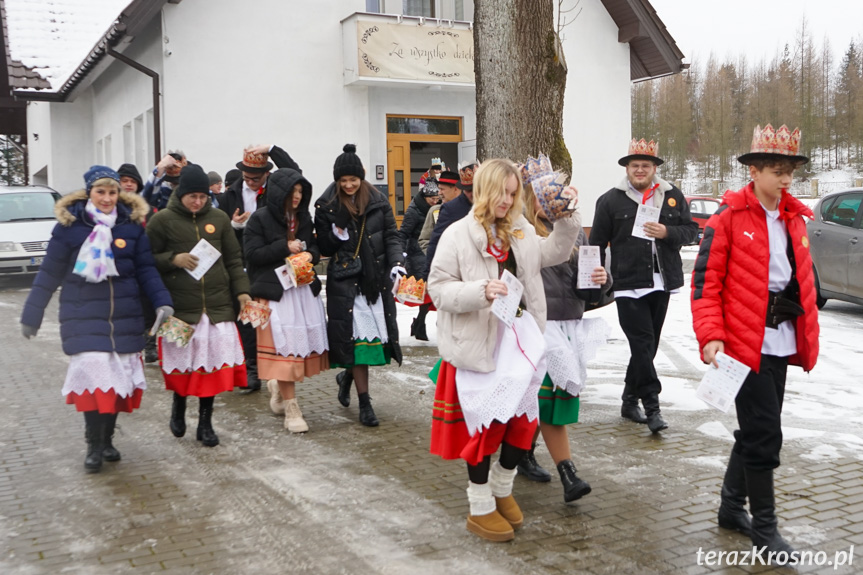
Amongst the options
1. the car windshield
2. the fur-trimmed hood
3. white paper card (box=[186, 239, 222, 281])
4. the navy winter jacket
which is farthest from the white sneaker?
the car windshield

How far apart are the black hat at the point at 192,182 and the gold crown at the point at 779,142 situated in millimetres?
3650

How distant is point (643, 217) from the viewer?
650cm

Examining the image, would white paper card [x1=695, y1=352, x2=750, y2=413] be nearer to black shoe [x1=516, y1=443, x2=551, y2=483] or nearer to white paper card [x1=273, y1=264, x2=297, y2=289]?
black shoe [x1=516, y1=443, x2=551, y2=483]

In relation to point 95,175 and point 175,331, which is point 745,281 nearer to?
point 175,331

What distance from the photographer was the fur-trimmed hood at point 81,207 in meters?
5.66

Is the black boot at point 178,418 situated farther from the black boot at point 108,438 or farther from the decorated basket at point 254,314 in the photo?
the decorated basket at point 254,314

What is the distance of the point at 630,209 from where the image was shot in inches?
263

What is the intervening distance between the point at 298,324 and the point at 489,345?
270cm

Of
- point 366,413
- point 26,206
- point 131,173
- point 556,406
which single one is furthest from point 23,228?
point 556,406

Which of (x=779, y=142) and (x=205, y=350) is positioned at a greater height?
(x=779, y=142)

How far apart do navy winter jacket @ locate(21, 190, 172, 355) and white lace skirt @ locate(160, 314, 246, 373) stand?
376 millimetres

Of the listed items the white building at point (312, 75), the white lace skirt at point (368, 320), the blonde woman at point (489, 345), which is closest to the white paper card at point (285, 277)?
the white lace skirt at point (368, 320)

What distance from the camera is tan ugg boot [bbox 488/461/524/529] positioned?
468 centimetres

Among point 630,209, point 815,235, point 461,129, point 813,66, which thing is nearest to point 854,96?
point 813,66
